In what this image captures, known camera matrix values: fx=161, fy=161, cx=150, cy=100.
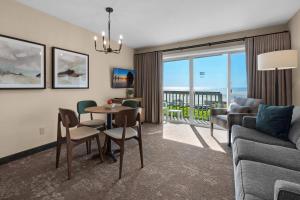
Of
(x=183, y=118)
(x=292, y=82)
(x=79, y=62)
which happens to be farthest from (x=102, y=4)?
(x=183, y=118)

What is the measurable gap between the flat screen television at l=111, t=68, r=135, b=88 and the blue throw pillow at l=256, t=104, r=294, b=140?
3434 mm

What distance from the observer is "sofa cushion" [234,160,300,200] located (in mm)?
942

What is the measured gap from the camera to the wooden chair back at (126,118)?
2.00m

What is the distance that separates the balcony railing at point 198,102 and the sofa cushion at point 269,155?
3.16 meters

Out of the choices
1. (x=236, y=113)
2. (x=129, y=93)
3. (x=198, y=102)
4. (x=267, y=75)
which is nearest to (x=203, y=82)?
(x=198, y=102)

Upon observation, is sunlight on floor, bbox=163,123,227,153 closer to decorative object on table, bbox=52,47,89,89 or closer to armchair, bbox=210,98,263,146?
armchair, bbox=210,98,263,146

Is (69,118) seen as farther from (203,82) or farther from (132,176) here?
(203,82)

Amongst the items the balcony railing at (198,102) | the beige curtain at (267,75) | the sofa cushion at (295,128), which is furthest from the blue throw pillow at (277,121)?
the balcony railing at (198,102)

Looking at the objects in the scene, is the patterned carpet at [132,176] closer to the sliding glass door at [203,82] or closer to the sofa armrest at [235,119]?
the sofa armrest at [235,119]

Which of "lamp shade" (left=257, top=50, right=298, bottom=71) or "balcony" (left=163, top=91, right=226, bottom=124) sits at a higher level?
"lamp shade" (left=257, top=50, right=298, bottom=71)

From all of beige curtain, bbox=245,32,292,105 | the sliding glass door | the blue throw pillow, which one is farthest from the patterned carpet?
the sliding glass door

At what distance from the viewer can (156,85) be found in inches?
190

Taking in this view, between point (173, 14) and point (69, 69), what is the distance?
7.38 feet

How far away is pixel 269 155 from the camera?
1463mm
